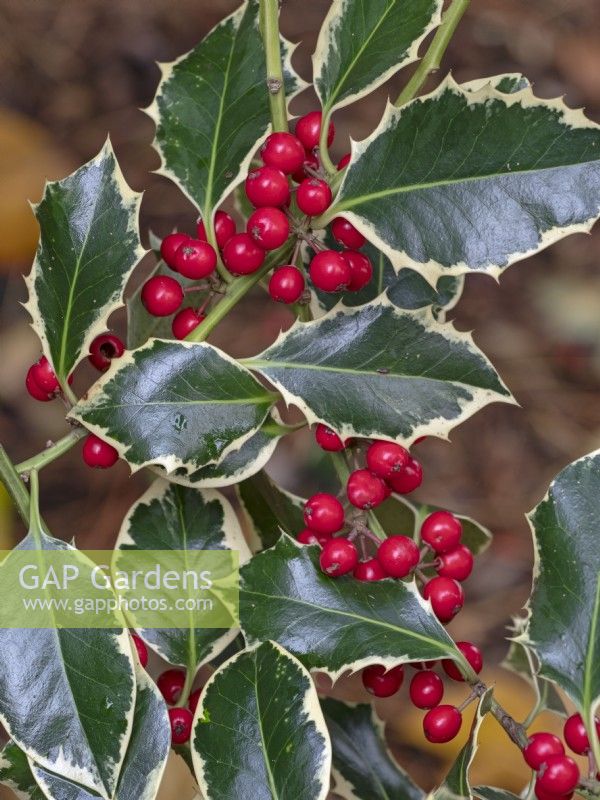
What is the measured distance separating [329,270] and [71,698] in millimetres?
338

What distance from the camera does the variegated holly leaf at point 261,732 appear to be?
0.69 m

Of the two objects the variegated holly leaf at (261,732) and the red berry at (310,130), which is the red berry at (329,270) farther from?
the variegated holly leaf at (261,732)

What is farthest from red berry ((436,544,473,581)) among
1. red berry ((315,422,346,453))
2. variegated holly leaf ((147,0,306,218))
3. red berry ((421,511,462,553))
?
variegated holly leaf ((147,0,306,218))

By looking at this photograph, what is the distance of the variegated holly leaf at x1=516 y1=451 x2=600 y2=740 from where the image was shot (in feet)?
2.36

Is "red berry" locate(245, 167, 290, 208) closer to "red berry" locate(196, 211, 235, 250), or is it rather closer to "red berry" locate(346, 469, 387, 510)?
"red berry" locate(196, 211, 235, 250)

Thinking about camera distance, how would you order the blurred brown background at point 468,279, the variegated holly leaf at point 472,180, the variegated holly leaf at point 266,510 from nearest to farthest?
the variegated holly leaf at point 472,180, the variegated holly leaf at point 266,510, the blurred brown background at point 468,279

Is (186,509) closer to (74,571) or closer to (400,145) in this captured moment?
(74,571)

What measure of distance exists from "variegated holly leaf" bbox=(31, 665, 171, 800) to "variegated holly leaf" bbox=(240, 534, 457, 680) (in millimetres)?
78

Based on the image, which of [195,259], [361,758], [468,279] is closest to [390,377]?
[195,259]

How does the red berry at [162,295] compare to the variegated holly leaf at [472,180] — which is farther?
the red berry at [162,295]

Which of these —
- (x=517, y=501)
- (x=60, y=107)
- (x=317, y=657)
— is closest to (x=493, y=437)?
(x=517, y=501)

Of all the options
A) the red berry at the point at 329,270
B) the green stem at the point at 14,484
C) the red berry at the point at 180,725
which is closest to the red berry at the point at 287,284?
the red berry at the point at 329,270

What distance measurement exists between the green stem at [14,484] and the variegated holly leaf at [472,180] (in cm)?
28

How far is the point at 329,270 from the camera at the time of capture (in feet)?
2.38
